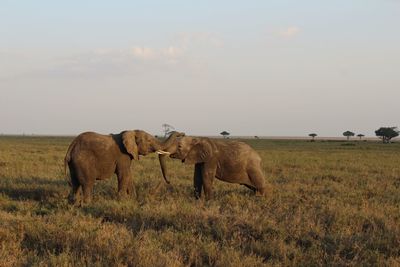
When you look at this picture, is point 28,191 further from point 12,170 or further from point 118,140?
point 12,170

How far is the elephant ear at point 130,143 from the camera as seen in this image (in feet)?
36.8

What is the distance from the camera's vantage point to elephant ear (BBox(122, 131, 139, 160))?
1120cm

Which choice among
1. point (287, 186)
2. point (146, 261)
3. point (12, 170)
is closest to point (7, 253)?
point (146, 261)

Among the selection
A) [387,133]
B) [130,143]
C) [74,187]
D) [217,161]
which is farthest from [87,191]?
[387,133]

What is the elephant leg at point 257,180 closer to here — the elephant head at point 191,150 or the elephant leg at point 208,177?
the elephant leg at point 208,177

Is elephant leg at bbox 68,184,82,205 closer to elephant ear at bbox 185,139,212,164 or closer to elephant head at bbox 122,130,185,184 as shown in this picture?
elephant head at bbox 122,130,185,184

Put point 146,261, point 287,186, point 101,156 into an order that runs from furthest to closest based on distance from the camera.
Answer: point 287,186 < point 101,156 < point 146,261

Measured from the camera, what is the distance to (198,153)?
39.1ft

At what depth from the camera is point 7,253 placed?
6391 mm

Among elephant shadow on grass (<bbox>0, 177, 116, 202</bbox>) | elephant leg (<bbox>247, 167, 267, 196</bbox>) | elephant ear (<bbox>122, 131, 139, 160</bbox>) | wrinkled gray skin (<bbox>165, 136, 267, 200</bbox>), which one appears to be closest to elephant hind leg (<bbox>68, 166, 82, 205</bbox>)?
elephant shadow on grass (<bbox>0, 177, 116, 202</bbox>)

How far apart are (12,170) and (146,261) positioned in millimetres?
14481

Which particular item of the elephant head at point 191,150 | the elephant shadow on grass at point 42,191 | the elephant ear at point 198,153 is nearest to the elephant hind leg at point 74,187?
the elephant shadow on grass at point 42,191

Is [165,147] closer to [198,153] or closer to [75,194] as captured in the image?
[198,153]

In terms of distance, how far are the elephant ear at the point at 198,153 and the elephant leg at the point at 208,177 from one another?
193 mm
